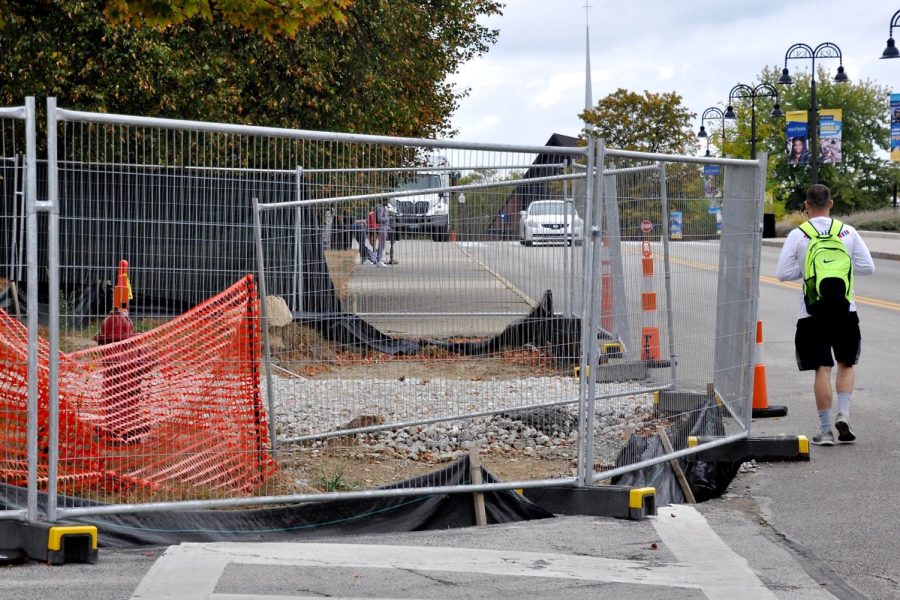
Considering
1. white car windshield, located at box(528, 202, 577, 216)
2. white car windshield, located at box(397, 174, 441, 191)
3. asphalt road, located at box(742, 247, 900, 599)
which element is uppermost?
white car windshield, located at box(397, 174, 441, 191)

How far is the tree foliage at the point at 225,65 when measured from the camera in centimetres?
1730

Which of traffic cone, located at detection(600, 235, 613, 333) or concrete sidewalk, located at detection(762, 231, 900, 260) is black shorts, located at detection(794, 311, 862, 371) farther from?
concrete sidewalk, located at detection(762, 231, 900, 260)

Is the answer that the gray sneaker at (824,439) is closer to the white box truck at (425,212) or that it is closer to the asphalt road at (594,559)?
the asphalt road at (594,559)

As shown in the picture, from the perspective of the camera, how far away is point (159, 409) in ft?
22.1

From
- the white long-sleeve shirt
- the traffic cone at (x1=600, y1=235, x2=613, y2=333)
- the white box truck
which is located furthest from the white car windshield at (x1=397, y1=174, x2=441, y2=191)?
the white long-sleeve shirt

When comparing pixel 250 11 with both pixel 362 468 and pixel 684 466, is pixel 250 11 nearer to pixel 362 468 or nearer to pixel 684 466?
pixel 362 468

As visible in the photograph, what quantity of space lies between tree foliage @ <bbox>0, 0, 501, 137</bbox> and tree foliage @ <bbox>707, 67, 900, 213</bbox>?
6098 centimetres

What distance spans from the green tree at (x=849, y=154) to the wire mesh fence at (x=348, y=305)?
74.7 meters

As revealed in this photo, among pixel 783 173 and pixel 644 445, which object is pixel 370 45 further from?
pixel 783 173

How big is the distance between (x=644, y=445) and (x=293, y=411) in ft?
7.24

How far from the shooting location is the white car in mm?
7422

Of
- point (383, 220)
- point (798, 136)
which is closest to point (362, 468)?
point (383, 220)

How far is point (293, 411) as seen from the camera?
750 cm

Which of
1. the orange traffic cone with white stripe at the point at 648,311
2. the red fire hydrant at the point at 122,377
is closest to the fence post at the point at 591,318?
the orange traffic cone with white stripe at the point at 648,311
